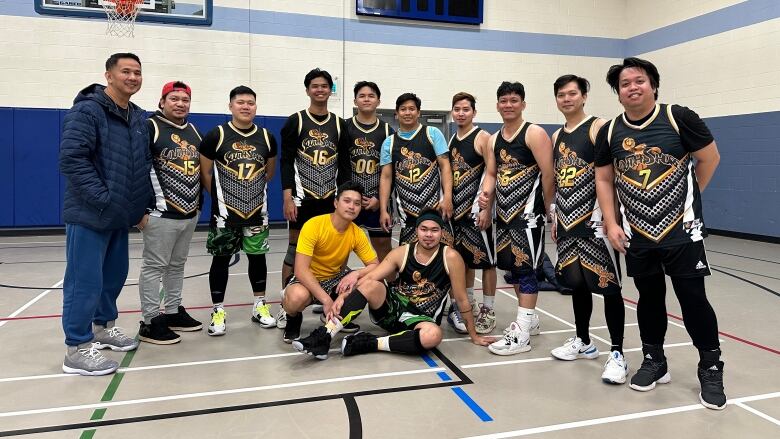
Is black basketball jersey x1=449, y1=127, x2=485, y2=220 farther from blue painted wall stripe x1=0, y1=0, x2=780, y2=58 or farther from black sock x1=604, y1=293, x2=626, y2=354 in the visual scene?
blue painted wall stripe x1=0, y1=0, x2=780, y2=58

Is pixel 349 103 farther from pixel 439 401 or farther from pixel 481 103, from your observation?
pixel 439 401

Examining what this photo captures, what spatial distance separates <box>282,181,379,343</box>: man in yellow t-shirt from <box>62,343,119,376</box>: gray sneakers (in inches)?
42.4

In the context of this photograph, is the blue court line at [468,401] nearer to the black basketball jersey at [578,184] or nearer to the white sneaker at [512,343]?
the white sneaker at [512,343]

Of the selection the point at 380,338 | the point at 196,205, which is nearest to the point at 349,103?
the point at 196,205

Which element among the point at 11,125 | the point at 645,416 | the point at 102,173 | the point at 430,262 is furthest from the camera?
the point at 11,125

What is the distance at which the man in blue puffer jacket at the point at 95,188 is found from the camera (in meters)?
2.74

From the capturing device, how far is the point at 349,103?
956cm

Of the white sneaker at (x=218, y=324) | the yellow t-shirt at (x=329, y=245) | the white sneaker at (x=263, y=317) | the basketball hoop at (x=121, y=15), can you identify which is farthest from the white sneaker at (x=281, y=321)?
the basketball hoop at (x=121, y=15)

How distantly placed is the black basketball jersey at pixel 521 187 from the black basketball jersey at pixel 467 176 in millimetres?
367

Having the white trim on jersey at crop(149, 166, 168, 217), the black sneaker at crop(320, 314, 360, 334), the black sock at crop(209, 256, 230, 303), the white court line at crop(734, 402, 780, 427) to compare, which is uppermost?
the white trim on jersey at crop(149, 166, 168, 217)

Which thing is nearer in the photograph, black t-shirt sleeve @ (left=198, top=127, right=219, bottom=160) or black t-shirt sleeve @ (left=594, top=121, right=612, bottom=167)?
black t-shirt sleeve @ (left=594, top=121, right=612, bottom=167)

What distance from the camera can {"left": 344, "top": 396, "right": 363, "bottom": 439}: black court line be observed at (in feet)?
7.24

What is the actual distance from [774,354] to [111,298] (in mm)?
4268

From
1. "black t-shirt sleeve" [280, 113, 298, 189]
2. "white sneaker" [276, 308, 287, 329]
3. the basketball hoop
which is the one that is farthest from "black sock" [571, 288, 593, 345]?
the basketball hoop
